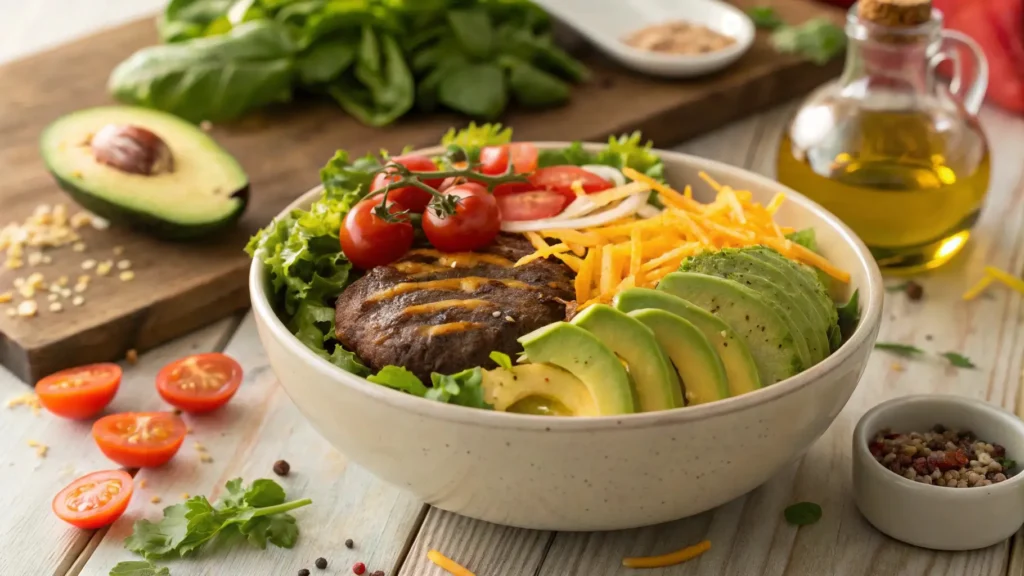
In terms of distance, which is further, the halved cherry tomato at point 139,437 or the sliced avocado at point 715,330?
the halved cherry tomato at point 139,437

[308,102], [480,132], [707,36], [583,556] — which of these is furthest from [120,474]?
[707,36]

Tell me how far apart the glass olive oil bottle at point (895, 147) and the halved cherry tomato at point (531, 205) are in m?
1.12

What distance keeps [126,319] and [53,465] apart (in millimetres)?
559

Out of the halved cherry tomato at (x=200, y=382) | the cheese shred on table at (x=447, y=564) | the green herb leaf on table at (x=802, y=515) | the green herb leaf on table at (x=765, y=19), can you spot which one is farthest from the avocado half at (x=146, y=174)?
the green herb leaf on table at (x=765, y=19)

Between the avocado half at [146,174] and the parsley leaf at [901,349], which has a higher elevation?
the avocado half at [146,174]

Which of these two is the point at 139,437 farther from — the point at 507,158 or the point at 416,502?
the point at 507,158

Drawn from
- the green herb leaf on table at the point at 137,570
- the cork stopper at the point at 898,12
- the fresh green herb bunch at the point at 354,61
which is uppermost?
the cork stopper at the point at 898,12

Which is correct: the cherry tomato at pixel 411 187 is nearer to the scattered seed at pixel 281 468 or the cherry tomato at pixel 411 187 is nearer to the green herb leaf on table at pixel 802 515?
the scattered seed at pixel 281 468

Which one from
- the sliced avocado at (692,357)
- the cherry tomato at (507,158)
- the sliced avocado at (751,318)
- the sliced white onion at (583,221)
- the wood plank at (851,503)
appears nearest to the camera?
the sliced avocado at (692,357)

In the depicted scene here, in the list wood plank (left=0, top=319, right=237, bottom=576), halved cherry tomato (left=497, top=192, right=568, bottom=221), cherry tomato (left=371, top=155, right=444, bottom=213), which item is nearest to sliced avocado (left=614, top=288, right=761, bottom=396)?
halved cherry tomato (left=497, top=192, right=568, bottom=221)

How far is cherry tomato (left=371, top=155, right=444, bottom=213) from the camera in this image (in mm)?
3012

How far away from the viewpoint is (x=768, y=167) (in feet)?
14.7

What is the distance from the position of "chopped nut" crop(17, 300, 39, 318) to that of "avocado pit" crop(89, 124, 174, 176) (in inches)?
22.3

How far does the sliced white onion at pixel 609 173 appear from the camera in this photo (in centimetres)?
320
